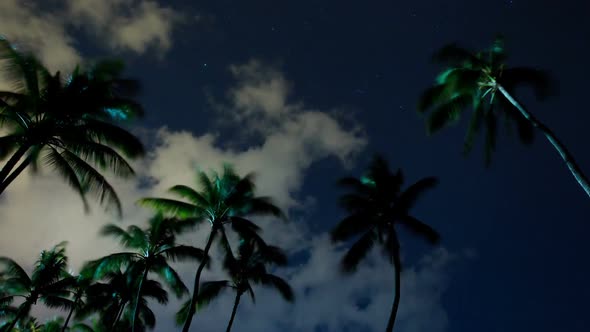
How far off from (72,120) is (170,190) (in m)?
6.25

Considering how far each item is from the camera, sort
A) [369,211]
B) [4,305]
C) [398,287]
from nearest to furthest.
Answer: [398,287] → [369,211] → [4,305]

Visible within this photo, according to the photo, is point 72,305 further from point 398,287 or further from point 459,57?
point 459,57

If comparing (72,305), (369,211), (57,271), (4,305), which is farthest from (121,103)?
(4,305)

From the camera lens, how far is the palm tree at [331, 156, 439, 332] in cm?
1562

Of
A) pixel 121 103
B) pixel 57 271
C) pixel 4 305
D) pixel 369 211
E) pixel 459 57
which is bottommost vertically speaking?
pixel 4 305

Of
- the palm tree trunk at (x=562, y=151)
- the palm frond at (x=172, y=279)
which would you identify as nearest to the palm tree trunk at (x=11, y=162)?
the palm frond at (x=172, y=279)

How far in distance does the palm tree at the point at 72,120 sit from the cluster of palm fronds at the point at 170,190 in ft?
0.10

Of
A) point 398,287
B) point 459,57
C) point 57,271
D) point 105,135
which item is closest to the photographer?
point 105,135

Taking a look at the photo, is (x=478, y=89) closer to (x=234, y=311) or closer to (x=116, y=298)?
(x=234, y=311)

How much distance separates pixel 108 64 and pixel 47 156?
3601mm

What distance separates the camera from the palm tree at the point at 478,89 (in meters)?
13.2

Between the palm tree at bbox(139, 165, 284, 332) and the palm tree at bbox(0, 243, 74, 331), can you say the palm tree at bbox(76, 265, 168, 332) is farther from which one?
the palm tree at bbox(139, 165, 284, 332)

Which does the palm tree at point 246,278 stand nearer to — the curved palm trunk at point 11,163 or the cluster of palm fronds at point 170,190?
the cluster of palm fronds at point 170,190

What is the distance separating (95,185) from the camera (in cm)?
1129
